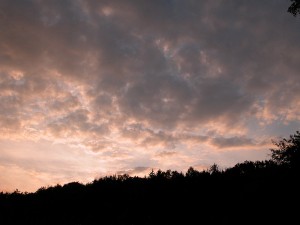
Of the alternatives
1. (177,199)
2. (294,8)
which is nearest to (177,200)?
(177,199)

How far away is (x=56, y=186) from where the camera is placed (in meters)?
21.5

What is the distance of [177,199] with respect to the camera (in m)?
14.0

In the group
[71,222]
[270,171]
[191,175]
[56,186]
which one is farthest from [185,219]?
[56,186]

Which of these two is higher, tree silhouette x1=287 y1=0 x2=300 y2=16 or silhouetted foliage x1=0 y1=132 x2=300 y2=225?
tree silhouette x1=287 y1=0 x2=300 y2=16

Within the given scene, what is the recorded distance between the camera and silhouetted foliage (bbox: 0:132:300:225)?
1154 cm

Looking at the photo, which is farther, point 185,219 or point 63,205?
point 63,205

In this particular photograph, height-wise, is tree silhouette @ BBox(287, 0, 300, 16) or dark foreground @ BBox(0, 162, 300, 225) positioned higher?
tree silhouette @ BBox(287, 0, 300, 16)

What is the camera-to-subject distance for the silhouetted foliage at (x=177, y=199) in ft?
37.9

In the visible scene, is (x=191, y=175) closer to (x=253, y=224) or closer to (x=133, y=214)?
(x=133, y=214)

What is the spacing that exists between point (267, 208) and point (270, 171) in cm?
210

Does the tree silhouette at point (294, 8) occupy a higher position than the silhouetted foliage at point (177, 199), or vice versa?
the tree silhouette at point (294, 8)

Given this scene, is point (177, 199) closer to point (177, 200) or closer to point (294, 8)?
point (177, 200)

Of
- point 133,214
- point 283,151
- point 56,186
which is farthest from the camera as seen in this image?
point 283,151

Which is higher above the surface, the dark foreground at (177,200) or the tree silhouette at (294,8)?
the tree silhouette at (294,8)
